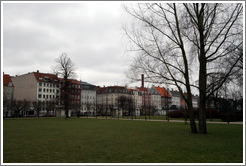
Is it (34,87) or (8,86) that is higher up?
(8,86)

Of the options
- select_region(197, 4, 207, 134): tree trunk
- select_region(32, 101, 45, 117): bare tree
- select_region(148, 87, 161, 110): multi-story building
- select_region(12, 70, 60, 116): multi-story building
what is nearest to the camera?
select_region(197, 4, 207, 134): tree trunk

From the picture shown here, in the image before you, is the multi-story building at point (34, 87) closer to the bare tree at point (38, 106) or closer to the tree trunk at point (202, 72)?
the bare tree at point (38, 106)

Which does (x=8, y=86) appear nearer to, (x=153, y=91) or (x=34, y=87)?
(x=34, y=87)

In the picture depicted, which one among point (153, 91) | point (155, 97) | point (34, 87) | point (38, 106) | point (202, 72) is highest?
point (153, 91)

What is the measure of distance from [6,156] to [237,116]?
4291 cm

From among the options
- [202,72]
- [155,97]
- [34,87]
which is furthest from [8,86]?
[202,72]

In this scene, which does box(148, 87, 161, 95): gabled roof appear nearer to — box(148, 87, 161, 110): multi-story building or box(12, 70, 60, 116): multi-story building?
box(148, 87, 161, 110): multi-story building

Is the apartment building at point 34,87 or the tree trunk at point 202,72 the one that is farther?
the apartment building at point 34,87

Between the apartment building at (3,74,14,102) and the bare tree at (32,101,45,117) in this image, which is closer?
the bare tree at (32,101,45,117)

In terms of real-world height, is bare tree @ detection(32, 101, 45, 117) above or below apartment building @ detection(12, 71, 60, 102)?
below

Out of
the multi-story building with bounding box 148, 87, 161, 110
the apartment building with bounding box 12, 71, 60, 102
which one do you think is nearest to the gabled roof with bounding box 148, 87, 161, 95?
the multi-story building with bounding box 148, 87, 161, 110

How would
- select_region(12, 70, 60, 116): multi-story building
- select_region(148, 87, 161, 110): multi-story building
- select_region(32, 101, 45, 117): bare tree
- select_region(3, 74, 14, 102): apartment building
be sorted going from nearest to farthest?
select_region(32, 101, 45, 117): bare tree
select_region(12, 70, 60, 116): multi-story building
select_region(3, 74, 14, 102): apartment building
select_region(148, 87, 161, 110): multi-story building

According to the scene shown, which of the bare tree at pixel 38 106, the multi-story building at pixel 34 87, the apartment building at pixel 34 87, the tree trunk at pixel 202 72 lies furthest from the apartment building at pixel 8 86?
the tree trunk at pixel 202 72

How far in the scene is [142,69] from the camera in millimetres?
18297
